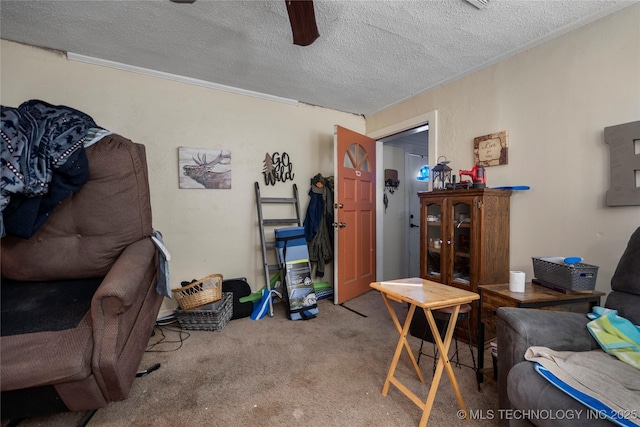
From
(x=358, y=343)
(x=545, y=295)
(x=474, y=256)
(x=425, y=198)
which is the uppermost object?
(x=425, y=198)

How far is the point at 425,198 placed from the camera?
240 centimetres

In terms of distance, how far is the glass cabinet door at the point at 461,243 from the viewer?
210 centimetres

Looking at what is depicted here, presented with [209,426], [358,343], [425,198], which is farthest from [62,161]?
[425,198]

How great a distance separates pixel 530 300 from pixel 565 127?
126cm

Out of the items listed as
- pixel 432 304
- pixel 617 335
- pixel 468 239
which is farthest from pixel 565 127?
pixel 432 304

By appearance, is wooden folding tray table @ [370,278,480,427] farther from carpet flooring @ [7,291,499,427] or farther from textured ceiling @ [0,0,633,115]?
textured ceiling @ [0,0,633,115]

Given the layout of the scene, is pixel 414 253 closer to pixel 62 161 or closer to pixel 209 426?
pixel 209 426

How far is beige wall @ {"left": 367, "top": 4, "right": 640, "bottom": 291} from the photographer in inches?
63.2

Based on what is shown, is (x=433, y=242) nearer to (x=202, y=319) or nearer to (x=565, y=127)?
(x=565, y=127)

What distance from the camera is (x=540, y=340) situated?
1.09m

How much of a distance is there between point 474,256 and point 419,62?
5.38 feet

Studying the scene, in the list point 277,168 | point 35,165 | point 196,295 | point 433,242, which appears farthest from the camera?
point 277,168

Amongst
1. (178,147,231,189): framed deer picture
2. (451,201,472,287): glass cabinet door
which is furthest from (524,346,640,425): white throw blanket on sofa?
(178,147,231,189): framed deer picture

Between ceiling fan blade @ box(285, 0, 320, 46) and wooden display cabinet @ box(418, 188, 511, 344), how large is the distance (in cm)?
152
